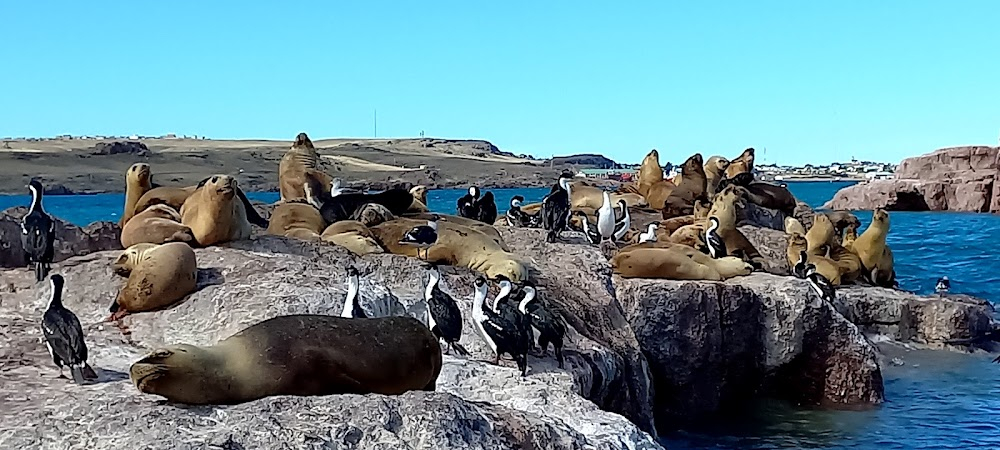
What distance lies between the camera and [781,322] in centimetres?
1181

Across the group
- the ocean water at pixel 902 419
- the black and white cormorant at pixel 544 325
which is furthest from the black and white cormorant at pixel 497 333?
the ocean water at pixel 902 419

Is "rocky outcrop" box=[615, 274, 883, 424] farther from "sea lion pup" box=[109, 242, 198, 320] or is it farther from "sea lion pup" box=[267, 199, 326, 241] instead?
"sea lion pup" box=[109, 242, 198, 320]

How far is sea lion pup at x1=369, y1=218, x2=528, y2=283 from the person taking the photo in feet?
32.1

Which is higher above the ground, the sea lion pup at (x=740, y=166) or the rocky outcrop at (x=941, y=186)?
the sea lion pup at (x=740, y=166)

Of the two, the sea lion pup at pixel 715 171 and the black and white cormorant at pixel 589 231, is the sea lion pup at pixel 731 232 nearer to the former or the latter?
the black and white cormorant at pixel 589 231

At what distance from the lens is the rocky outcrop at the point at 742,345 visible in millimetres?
→ 11234

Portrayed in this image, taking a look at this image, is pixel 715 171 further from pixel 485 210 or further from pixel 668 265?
pixel 668 265

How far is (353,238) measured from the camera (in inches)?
412

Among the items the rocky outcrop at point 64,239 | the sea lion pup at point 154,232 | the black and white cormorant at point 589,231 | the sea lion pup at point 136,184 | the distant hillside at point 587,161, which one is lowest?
the distant hillside at point 587,161

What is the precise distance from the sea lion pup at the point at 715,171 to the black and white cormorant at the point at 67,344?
51.1 feet

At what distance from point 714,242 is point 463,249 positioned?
4377 millimetres

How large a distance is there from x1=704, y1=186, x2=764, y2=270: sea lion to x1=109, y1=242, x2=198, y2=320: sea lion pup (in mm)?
8116

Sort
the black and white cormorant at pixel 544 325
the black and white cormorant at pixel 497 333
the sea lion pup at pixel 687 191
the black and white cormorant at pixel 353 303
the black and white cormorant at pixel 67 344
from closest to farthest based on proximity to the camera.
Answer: the black and white cormorant at pixel 67 344 < the black and white cormorant at pixel 353 303 < the black and white cormorant at pixel 497 333 < the black and white cormorant at pixel 544 325 < the sea lion pup at pixel 687 191

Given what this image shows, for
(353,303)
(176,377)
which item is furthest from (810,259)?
(176,377)
